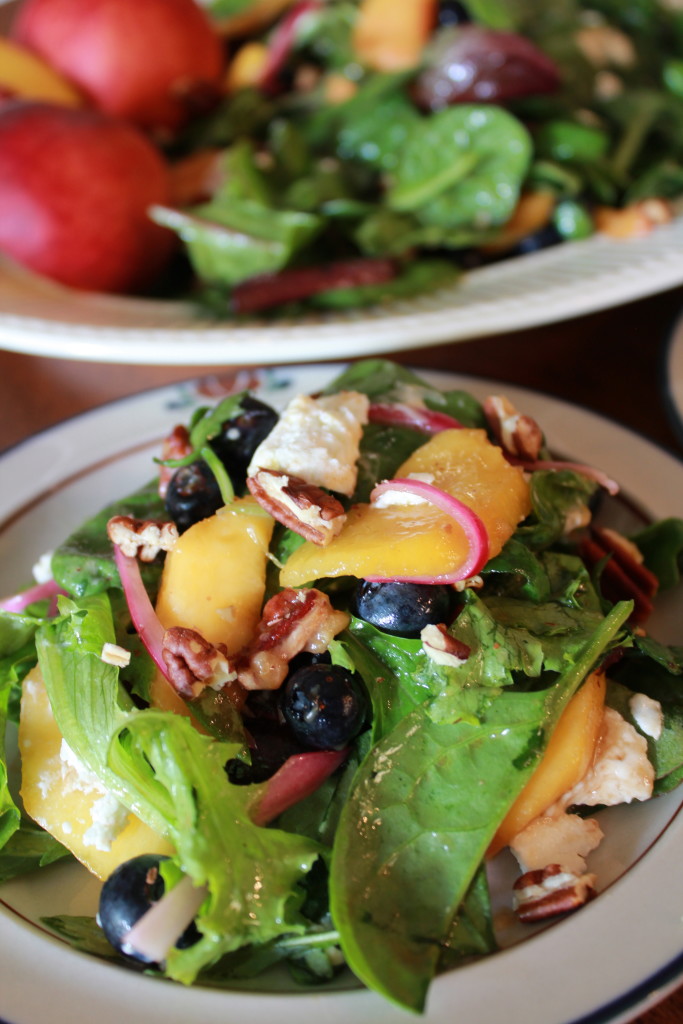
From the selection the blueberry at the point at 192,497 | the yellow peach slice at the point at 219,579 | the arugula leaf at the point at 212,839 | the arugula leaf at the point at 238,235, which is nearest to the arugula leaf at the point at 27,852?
the arugula leaf at the point at 212,839

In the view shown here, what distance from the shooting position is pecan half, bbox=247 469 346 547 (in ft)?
2.82

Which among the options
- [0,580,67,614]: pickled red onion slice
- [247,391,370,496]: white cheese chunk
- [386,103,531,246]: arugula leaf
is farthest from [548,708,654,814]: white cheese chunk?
[386,103,531,246]: arugula leaf

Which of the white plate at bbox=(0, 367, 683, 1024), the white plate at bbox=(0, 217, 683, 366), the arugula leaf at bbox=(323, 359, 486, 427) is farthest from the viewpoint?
the white plate at bbox=(0, 217, 683, 366)

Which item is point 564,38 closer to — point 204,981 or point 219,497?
point 219,497

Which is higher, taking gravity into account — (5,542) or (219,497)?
(219,497)

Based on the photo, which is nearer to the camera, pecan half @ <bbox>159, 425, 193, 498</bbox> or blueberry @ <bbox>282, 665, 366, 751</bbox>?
blueberry @ <bbox>282, 665, 366, 751</bbox>

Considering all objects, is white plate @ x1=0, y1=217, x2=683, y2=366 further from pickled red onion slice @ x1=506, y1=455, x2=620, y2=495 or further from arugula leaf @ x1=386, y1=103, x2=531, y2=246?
pickled red onion slice @ x1=506, y1=455, x2=620, y2=495

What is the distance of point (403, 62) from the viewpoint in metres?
2.13

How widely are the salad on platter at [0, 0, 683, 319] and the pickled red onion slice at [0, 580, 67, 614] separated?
2.86 feet

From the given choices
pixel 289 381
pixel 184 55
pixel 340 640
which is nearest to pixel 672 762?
pixel 340 640

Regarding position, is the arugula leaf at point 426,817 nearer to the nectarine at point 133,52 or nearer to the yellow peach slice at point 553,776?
the yellow peach slice at point 553,776

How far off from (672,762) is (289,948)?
1.25 feet

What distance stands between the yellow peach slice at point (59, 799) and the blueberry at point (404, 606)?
0.28 metres

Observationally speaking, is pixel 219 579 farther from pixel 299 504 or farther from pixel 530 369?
pixel 530 369
